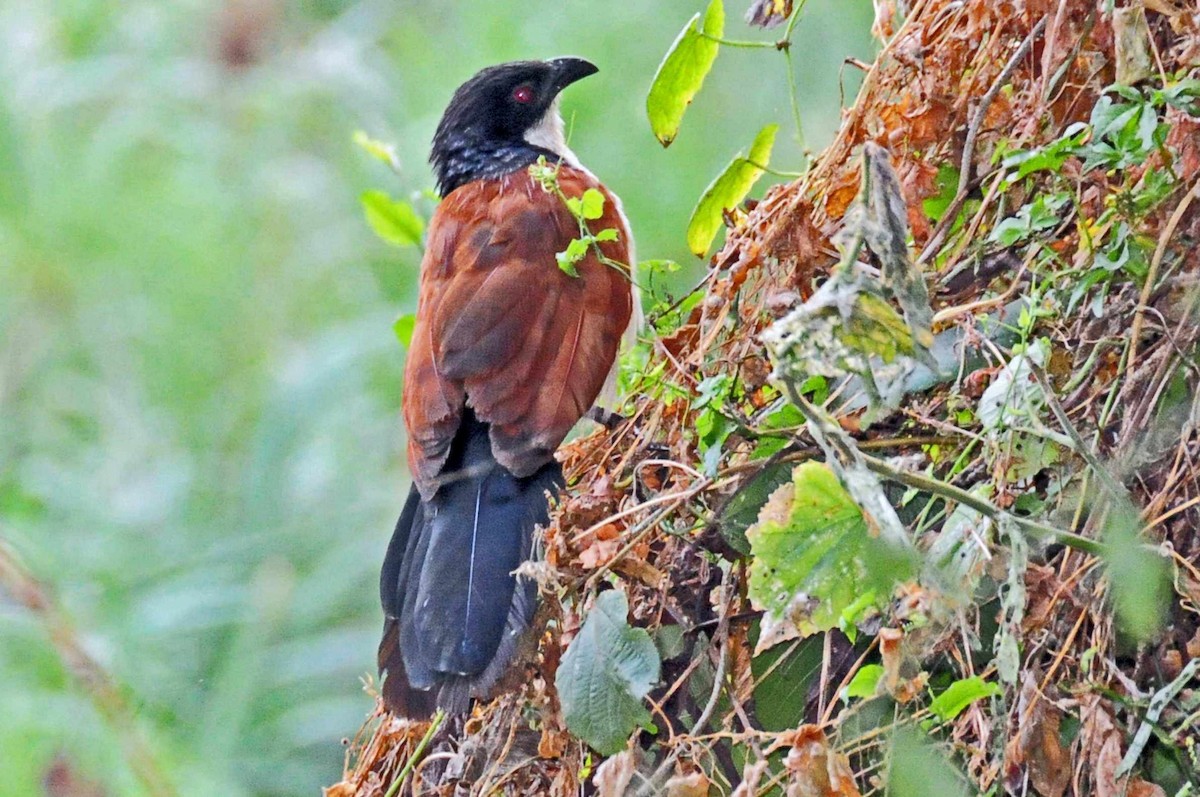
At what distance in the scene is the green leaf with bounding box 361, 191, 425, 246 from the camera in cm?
246

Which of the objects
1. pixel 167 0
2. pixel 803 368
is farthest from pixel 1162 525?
pixel 167 0

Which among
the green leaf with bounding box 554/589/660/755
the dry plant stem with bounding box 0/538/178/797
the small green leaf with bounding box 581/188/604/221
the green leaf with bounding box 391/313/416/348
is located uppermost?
the green leaf with bounding box 391/313/416/348

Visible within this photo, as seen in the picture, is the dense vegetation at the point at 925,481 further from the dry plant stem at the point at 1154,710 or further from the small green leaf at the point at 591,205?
the small green leaf at the point at 591,205

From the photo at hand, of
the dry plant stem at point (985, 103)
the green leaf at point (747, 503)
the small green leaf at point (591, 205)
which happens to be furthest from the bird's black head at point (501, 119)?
the green leaf at point (747, 503)

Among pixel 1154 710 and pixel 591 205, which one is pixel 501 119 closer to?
pixel 591 205

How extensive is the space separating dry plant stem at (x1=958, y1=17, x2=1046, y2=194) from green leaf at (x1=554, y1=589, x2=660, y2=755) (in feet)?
2.00

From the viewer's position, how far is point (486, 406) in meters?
1.97

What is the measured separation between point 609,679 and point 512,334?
0.78 m

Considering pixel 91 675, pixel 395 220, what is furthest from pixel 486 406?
pixel 91 675

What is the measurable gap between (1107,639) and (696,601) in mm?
432

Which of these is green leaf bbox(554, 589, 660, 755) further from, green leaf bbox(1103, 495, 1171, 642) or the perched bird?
green leaf bbox(1103, 495, 1171, 642)

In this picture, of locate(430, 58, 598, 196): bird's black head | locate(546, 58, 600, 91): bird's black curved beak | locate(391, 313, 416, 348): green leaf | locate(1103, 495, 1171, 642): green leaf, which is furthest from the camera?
locate(546, 58, 600, 91): bird's black curved beak

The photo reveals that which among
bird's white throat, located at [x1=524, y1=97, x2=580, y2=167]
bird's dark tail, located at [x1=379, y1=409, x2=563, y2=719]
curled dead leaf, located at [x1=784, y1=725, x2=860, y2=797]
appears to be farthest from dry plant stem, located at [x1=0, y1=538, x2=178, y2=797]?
bird's white throat, located at [x1=524, y1=97, x2=580, y2=167]

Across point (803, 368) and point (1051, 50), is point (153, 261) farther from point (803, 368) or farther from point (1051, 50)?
point (803, 368)
